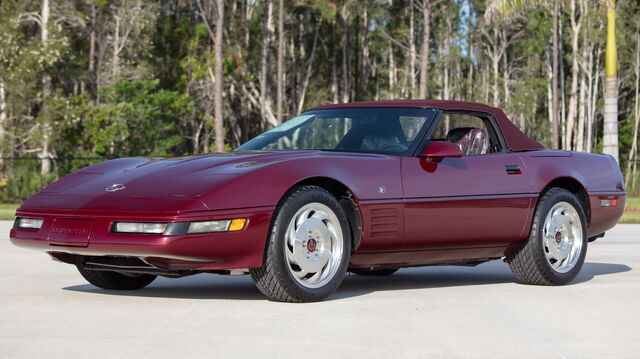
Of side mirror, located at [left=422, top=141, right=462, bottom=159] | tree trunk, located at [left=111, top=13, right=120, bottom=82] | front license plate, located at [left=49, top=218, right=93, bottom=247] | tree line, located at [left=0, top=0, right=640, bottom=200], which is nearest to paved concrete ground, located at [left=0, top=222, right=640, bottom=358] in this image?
front license plate, located at [left=49, top=218, right=93, bottom=247]

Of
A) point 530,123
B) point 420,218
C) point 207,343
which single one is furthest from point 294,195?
point 530,123

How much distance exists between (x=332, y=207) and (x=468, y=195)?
4.50 feet

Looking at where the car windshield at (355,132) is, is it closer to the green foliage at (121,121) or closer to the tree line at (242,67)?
the tree line at (242,67)

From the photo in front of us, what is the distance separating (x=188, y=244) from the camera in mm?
6133

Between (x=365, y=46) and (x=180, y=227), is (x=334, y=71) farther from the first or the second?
(x=180, y=227)

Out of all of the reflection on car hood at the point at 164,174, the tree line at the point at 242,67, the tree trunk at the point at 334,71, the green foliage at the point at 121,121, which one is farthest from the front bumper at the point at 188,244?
the tree trunk at the point at 334,71

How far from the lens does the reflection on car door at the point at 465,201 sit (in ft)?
23.8

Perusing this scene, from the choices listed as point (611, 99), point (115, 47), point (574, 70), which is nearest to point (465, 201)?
point (611, 99)

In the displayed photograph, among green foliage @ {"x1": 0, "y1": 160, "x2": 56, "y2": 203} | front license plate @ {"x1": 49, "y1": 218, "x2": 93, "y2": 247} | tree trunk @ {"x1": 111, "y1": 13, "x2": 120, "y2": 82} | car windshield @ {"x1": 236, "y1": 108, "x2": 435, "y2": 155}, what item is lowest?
green foliage @ {"x1": 0, "y1": 160, "x2": 56, "y2": 203}

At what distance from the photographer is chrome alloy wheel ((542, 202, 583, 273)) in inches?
327

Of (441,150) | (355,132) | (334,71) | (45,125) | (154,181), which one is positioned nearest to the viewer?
(154,181)

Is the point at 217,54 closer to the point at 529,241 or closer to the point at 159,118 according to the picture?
the point at 159,118

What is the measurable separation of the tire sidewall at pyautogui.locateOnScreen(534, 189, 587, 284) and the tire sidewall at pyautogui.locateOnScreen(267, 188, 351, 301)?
2.09m

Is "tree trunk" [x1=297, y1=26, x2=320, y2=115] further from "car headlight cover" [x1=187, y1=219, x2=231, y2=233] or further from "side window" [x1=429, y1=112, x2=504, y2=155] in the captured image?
"car headlight cover" [x1=187, y1=219, x2=231, y2=233]
